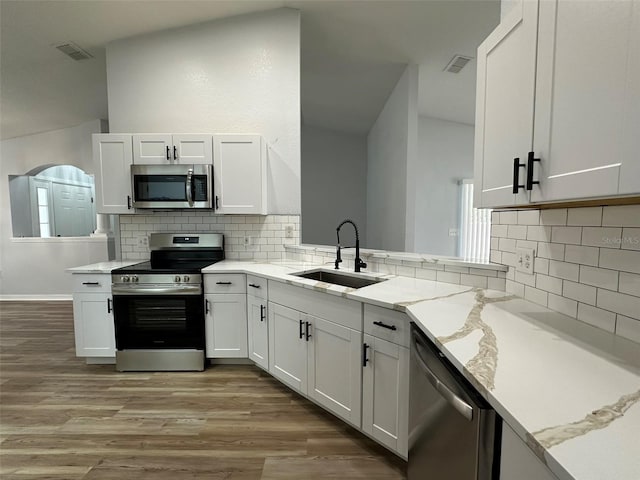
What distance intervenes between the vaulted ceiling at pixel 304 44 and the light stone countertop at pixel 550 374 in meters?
2.93

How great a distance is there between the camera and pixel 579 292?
128 centimetres

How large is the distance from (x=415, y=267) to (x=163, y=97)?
307cm

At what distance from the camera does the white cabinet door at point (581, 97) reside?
2.50ft

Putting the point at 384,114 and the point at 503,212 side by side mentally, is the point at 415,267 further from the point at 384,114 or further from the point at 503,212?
the point at 384,114

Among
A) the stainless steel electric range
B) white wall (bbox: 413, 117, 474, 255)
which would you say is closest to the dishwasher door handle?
the stainless steel electric range

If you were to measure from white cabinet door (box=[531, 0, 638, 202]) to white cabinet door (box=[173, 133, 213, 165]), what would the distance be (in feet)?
8.75

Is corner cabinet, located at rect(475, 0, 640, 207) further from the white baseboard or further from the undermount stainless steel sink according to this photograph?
the white baseboard

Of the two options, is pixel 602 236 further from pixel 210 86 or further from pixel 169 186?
pixel 210 86

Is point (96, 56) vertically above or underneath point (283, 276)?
above

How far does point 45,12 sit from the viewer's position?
2.75 metres

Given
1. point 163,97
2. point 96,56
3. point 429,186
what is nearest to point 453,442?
point 163,97

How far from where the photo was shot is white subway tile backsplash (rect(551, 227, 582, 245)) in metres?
1.29

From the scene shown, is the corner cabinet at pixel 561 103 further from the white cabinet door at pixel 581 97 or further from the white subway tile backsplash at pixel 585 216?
the white subway tile backsplash at pixel 585 216

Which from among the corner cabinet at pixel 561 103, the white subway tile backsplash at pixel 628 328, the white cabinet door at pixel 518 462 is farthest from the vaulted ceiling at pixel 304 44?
the white cabinet door at pixel 518 462
